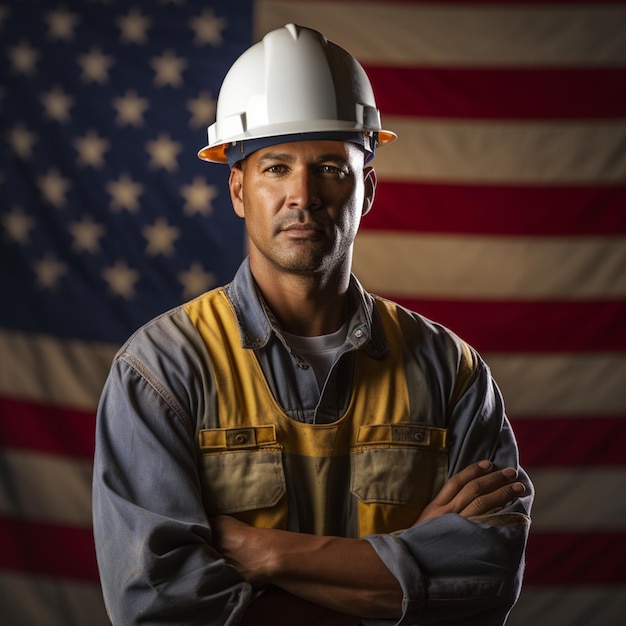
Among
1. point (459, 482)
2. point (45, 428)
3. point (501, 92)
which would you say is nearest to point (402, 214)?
point (501, 92)

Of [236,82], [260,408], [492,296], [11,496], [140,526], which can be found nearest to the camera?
[140,526]

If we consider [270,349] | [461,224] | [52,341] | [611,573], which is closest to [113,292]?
[52,341]

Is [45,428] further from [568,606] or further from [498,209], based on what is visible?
[568,606]

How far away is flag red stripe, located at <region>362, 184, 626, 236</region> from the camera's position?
140 inches

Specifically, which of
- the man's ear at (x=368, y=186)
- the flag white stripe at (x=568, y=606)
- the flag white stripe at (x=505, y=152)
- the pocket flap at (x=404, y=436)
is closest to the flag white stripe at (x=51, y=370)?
the flag white stripe at (x=505, y=152)

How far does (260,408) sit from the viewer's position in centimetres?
193

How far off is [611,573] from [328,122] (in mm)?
2373

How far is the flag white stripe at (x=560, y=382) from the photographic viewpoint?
3.59 metres

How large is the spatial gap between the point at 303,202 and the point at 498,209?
1.79 meters

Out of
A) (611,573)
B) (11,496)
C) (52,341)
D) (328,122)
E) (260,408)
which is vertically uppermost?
(328,122)

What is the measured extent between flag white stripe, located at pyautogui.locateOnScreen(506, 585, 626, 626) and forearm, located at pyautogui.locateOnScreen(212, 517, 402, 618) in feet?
6.38

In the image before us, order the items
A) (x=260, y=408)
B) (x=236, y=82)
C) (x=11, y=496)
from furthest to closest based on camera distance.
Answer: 1. (x=11, y=496)
2. (x=236, y=82)
3. (x=260, y=408)

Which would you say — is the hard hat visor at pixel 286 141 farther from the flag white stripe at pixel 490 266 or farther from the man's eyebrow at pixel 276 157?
the flag white stripe at pixel 490 266

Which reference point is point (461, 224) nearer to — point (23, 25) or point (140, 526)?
point (23, 25)
